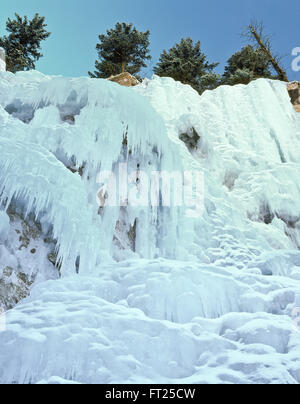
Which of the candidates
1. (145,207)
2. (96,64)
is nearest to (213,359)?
(145,207)

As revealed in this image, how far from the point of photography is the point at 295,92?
1112 cm

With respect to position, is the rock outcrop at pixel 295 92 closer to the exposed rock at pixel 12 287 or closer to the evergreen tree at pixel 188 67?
the evergreen tree at pixel 188 67

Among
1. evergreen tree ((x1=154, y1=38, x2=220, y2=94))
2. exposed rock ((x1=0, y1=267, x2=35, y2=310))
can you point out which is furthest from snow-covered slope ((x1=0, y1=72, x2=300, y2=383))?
evergreen tree ((x1=154, y1=38, x2=220, y2=94))

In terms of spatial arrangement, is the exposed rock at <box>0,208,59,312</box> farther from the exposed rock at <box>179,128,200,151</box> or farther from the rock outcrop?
the rock outcrop

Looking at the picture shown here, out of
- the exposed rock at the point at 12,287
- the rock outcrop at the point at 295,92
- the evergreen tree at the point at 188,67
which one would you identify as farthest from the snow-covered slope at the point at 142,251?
the evergreen tree at the point at 188,67

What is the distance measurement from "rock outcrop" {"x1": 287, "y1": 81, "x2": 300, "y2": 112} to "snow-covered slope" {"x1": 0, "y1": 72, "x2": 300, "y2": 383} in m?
3.30

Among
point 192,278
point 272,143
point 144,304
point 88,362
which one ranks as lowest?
point 88,362

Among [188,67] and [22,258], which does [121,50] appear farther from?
[22,258]

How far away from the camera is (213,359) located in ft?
9.50

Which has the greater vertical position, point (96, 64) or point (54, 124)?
point (96, 64)

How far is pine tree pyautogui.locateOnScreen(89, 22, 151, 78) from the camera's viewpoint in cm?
1417
